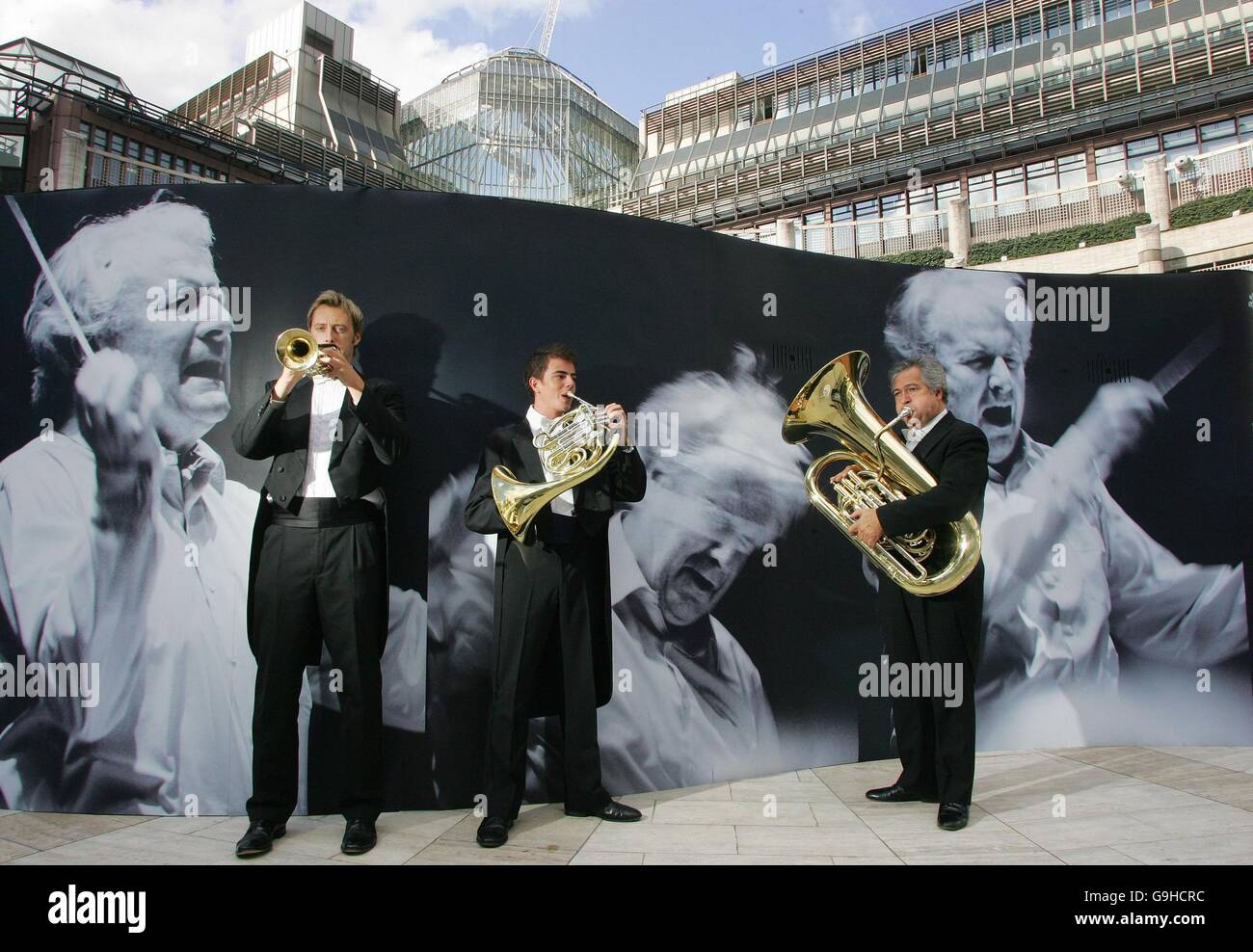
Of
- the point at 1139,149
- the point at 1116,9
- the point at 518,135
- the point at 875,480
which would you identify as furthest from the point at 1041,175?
the point at 875,480

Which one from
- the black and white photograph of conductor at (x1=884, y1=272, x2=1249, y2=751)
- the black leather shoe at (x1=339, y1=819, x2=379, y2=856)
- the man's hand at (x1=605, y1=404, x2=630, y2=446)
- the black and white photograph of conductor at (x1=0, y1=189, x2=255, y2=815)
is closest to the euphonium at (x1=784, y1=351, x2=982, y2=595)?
the man's hand at (x1=605, y1=404, x2=630, y2=446)

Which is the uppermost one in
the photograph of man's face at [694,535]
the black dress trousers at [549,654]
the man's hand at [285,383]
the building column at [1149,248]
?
the building column at [1149,248]

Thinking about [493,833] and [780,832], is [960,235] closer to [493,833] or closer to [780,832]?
[780,832]

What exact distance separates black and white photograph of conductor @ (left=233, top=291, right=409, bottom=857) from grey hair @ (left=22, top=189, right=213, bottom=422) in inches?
52.4

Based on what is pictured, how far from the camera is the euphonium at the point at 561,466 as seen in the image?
153 inches

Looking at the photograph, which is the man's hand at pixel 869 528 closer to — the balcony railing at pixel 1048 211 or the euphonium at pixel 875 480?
the euphonium at pixel 875 480

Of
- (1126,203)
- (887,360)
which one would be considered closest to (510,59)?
(1126,203)

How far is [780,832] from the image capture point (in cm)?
392

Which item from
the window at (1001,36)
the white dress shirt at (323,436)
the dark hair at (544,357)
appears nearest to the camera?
the white dress shirt at (323,436)

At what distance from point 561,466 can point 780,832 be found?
208cm

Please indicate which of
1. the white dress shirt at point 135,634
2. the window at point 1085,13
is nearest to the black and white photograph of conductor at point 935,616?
the white dress shirt at point 135,634

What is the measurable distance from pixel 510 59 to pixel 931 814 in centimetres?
6366

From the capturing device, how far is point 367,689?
12.4 ft

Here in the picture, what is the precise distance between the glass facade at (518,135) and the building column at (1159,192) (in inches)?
1314
